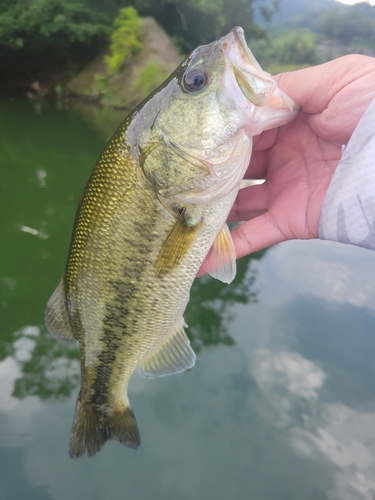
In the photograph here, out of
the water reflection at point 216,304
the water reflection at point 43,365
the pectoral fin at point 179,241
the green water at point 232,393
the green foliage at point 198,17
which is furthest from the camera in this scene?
the green foliage at point 198,17

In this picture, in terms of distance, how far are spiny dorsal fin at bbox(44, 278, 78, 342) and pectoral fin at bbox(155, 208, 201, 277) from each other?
639 mm

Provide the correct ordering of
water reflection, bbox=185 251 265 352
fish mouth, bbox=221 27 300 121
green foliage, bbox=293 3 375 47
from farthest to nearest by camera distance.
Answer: green foliage, bbox=293 3 375 47 → water reflection, bbox=185 251 265 352 → fish mouth, bbox=221 27 300 121

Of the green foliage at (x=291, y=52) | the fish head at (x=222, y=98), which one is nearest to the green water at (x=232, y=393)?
the fish head at (x=222, y=98)

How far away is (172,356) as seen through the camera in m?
1.83

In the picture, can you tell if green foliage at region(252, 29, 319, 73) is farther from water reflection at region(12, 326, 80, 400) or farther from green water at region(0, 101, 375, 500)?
water reflection at region(12, 326, 80, 400)

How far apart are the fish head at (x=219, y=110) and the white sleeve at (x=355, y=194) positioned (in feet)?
1.28

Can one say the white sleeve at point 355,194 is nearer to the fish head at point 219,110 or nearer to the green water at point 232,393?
the fish head at point 219,110

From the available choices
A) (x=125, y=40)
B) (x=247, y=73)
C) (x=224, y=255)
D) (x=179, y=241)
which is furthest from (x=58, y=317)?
(x=125, y=40)

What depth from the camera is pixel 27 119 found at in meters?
13.0

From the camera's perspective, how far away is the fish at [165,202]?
1.39m

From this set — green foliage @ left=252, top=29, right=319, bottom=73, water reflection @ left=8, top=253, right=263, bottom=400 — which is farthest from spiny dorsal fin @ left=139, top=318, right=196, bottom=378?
green foliage @ left=252, top=29, right=319, bottom=73

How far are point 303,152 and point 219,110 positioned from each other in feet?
2.59

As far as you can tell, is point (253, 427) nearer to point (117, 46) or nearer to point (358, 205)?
point (358, 205)

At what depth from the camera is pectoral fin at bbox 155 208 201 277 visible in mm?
1497
